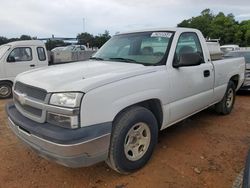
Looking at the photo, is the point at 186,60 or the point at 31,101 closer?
the point at 31,101

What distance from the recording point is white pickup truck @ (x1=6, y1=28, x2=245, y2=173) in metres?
2.84

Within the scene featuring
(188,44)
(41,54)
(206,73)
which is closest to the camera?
(188,44)

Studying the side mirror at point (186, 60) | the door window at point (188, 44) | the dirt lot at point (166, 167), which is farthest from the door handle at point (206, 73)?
the dirt lot at point (166, 167)

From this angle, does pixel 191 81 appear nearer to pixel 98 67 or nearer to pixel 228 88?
pixel 98 67

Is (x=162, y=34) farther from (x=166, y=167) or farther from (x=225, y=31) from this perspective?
(x=225, y=31)

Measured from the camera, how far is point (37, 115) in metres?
3.09

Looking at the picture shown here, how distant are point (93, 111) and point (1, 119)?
414 cm

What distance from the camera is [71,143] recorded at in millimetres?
2764

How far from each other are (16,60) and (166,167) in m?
7.75

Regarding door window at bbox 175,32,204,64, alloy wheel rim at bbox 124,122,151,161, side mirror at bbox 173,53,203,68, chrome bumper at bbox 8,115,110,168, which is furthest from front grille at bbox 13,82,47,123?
door window at bbox 175,32,204,64

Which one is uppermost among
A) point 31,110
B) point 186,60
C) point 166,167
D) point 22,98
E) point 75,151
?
point 186,60

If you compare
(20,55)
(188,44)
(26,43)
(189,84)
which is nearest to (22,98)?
(189,84)

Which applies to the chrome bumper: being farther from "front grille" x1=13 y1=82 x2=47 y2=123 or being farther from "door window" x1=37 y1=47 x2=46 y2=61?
"door window" x1=37 y1=47 x2=46 y2=61

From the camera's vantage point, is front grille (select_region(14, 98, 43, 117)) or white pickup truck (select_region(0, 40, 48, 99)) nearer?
front grille (select_region(14, 98, 43, 117))
